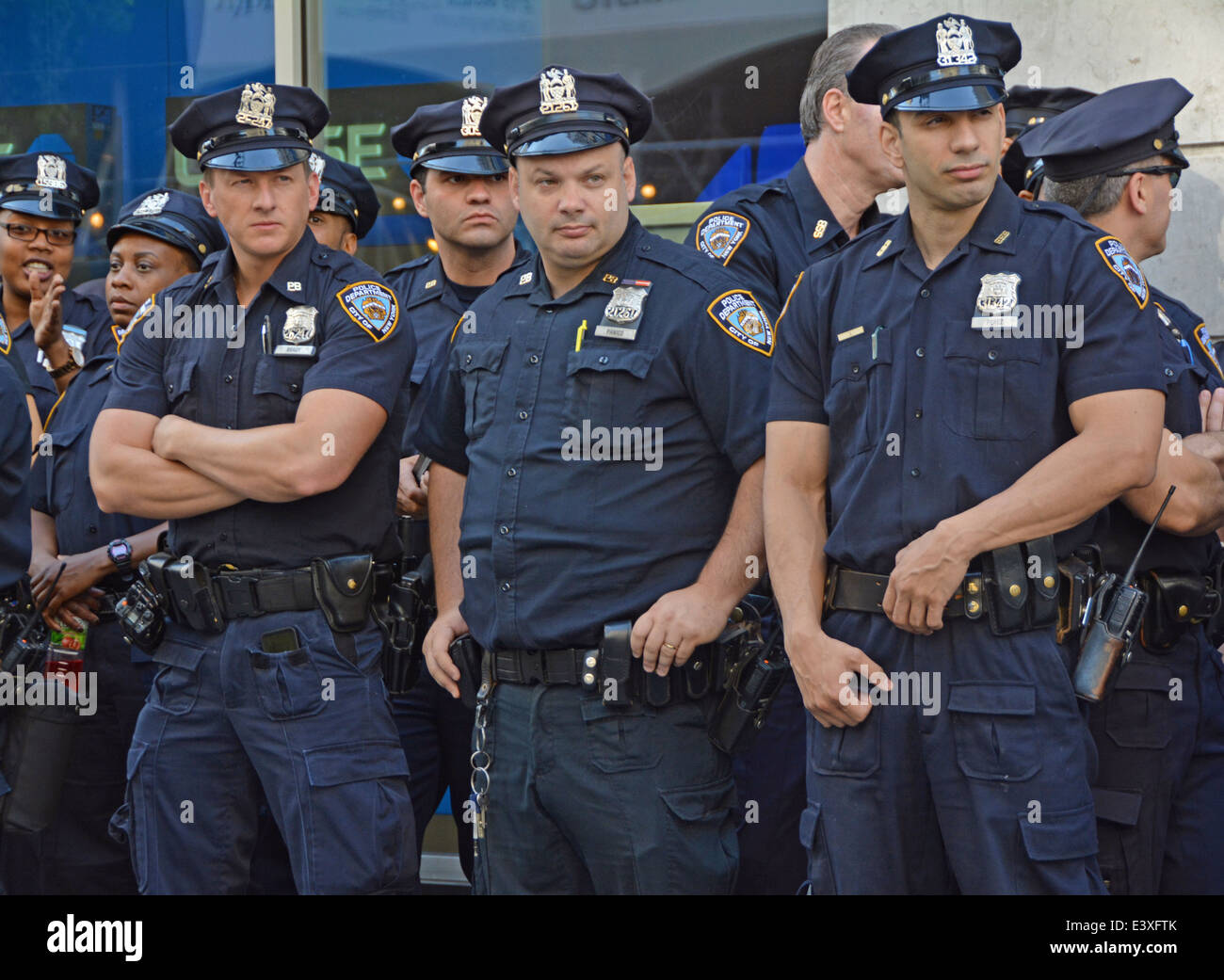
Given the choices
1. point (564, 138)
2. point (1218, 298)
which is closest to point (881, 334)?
point (564, 138)

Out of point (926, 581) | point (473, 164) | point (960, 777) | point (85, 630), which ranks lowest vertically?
point (960, 777)

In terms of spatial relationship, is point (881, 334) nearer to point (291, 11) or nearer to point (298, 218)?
point (298, 218)

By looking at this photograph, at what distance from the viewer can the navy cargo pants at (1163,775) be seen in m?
3.17

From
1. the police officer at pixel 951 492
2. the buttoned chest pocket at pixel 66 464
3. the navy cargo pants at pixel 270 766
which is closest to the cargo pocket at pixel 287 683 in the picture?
the navy cargo pants at pixel 270 766

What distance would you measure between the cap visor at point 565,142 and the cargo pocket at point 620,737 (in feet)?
3.89

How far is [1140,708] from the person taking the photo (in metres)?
3.21

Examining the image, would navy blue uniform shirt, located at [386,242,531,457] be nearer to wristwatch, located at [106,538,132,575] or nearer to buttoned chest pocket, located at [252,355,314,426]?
buttoned chest pocket, located at [252,355,314,426]

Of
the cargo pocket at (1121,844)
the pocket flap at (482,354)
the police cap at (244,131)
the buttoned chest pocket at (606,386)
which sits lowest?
the cargo pocket at (1121,844)

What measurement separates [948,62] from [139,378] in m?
2.06

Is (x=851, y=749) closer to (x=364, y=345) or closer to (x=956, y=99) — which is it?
(x=956, y=99)

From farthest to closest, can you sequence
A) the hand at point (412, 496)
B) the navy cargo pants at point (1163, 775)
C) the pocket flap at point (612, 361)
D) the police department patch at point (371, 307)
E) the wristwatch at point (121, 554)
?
the wristwatch at point (121, 554) < the hand at point (412, 496) < the police department patch at point (371, 307) < the navy cargo pants at point (1163, 775) < the pocket flap at point (612, 361)

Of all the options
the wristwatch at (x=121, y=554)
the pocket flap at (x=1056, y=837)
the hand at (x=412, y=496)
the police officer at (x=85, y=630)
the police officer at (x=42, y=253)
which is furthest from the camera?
the police officer at (x=42, y=253)

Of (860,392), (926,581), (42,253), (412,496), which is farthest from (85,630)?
(926,581)

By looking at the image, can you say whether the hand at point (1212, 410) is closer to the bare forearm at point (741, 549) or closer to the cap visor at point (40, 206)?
the bare forearm at point (741, 549)
